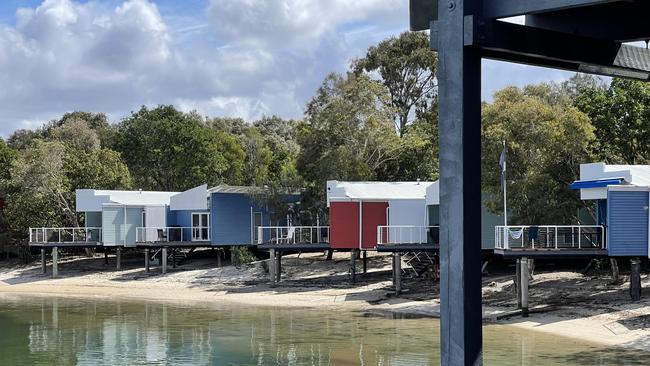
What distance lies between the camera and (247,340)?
27.8 metres

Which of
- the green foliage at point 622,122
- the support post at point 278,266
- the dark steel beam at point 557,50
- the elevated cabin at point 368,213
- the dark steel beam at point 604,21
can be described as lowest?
the support post at point 278,266

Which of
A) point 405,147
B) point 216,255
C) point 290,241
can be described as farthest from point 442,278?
point 216,255

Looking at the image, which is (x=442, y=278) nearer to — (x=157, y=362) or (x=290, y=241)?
(x=157, y=362)

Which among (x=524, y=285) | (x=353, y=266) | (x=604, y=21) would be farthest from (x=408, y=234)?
(x=604, y=21)

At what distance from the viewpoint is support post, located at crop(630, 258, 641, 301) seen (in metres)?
27.8

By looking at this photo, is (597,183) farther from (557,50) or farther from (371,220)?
(557,50)

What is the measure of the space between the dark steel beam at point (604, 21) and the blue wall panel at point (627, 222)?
20332 millimetres

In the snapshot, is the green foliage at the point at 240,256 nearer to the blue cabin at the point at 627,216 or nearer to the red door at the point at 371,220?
the red door at the point at 371,220

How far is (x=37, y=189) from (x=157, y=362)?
3032cm

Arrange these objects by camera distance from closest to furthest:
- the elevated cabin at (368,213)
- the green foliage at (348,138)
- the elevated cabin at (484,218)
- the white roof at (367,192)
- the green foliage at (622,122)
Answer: the elevated cabin at (484,218) < the green foliage at (622,122) < the elevated cabin at (368,213) < the white roof at (367,192) < the green foliage at (348,138)

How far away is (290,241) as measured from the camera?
1638 inches

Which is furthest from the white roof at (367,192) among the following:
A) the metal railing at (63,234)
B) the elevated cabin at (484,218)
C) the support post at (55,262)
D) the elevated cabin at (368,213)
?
the support post at (55,262)

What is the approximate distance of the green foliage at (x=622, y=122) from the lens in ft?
117

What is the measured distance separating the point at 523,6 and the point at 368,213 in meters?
31.2
